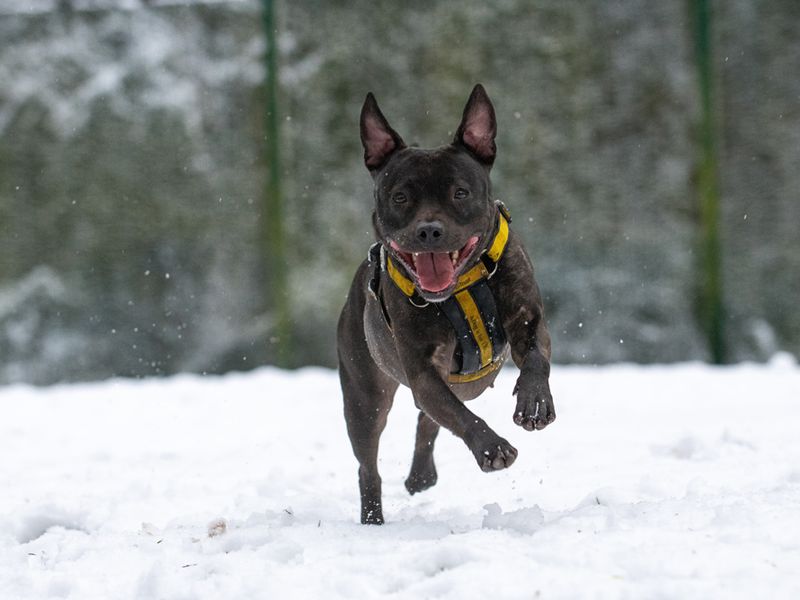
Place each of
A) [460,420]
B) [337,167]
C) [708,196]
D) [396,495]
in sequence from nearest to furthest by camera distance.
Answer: [460,420] < [396,495] < [708,196] < [337,167]

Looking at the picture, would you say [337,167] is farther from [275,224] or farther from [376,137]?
[376,137]

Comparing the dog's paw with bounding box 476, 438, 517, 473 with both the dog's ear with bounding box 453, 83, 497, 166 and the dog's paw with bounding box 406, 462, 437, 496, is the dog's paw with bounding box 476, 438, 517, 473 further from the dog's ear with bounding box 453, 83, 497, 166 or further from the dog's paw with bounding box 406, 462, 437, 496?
the dog's paw with bounding box 406, 462, 437, 496

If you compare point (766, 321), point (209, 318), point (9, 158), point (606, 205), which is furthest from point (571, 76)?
point (9, 158)

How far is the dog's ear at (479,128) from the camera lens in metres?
3.83

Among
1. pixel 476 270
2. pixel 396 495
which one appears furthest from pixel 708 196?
pixel 476 270

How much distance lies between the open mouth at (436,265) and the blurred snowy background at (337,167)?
4.38 meters

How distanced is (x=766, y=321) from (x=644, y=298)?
2.83ft

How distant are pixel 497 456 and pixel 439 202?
0.88 metres

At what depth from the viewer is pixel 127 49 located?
8203 mm

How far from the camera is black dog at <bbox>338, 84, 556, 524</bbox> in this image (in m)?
3.54

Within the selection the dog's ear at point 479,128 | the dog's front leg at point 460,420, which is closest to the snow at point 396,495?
the dog's front leg at point 460,420

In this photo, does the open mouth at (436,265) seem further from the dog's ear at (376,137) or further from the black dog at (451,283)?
the dog's ear at (376,137)

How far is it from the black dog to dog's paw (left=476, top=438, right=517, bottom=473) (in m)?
0.05

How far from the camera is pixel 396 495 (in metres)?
4.76
